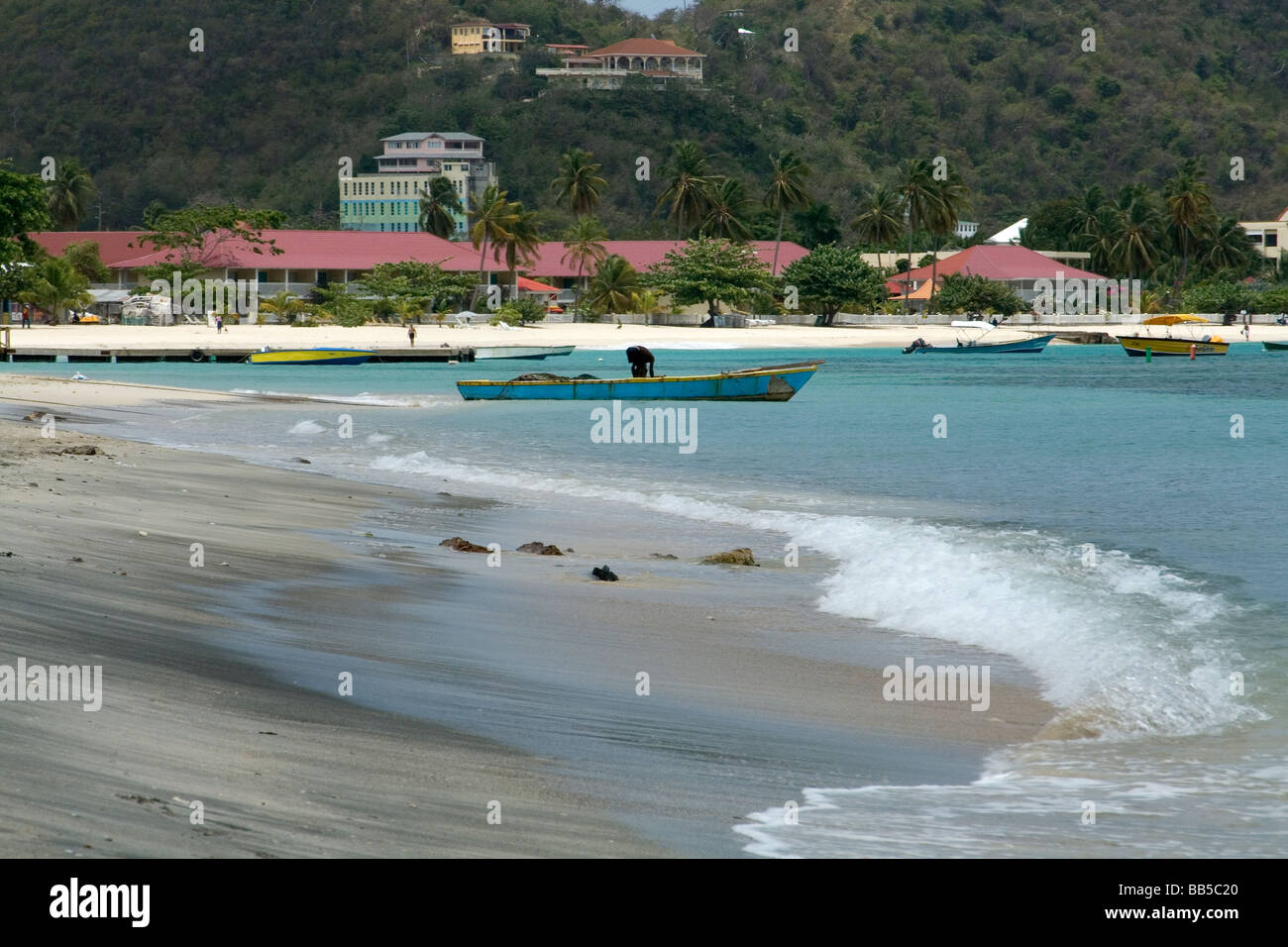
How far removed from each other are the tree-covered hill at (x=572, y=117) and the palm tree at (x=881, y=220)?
40203mm

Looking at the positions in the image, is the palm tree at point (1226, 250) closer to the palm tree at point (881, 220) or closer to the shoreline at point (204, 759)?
the palm tree at point (881, 220)

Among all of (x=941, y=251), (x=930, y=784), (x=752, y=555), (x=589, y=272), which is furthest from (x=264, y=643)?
(x=941, y=251)

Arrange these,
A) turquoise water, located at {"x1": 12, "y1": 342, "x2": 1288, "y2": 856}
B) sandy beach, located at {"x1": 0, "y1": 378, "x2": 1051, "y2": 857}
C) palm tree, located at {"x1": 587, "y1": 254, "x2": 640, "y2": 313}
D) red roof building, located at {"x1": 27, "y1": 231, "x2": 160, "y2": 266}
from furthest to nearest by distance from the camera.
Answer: red roof building, located at {"x1": 27, "y1": 231, "x2": 160, "y2": 266}, palm tree, located at {"x1": 587, "y1": 254, "x2": 640, "y2": 313}, turquoise water, located at {"x1": 12, "y1": 342, "x2": 1288, "y2": 856}, sandy beach, located at {"x1": 0, "y1": 378, "x2": 1051, "y2": 857}

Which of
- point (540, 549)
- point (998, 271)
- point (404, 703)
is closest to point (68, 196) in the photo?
point (998, 271)

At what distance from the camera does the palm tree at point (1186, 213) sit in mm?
122062

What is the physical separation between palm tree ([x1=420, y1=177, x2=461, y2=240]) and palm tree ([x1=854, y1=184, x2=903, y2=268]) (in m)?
33.5

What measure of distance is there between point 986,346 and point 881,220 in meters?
31.4

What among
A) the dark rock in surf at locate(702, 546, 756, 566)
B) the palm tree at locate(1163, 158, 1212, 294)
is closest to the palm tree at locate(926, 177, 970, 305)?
the palm tree at locate(1163, 158, 1212, 294)

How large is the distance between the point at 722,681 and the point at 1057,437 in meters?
27.9

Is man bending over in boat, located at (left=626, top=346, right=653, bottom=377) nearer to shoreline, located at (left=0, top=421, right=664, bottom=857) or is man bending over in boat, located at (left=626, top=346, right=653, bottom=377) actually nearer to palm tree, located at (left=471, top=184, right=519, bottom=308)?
shoreline, located at (left=0, top=421, right=664, bottom=857)

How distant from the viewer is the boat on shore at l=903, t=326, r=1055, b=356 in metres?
88.9

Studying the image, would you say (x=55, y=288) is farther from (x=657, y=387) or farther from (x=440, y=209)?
(x=657, y=387)

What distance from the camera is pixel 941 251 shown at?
138 metres

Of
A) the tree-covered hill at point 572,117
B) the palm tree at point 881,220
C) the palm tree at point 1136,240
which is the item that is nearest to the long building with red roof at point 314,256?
the palm tree at point 881,220
